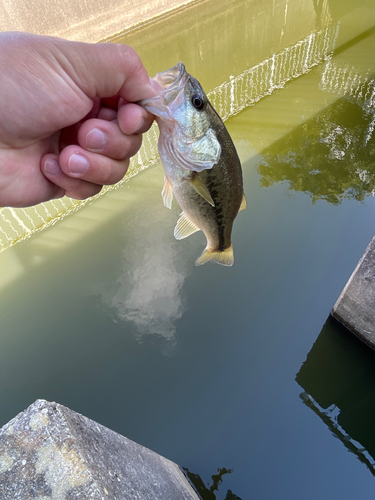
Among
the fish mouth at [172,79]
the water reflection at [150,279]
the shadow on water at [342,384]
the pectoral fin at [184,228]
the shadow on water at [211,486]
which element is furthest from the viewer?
the water reflection at [150,279]

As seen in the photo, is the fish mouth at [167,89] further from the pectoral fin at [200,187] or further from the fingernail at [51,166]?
the fingernail at [51,166]

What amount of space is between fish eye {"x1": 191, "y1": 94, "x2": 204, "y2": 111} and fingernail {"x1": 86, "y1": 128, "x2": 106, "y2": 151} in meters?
0.42

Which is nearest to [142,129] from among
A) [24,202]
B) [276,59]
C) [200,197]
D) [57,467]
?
[200,197]

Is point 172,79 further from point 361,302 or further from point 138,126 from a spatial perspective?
point 361,302

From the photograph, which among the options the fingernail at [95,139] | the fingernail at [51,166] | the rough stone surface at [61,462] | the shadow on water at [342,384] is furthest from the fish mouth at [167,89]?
the shadow on water at [342,384]

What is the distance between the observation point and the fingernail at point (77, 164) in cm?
152

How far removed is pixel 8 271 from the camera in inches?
185

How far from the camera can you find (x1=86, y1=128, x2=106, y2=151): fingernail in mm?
1493

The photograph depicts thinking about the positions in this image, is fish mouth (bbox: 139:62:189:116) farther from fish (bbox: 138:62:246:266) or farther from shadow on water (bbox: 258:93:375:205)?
shadow on water (bbox: 258:93:375:205)

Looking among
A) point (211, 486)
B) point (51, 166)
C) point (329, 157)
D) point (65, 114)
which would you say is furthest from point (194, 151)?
point (329, 157)

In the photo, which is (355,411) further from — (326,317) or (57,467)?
(57,467)

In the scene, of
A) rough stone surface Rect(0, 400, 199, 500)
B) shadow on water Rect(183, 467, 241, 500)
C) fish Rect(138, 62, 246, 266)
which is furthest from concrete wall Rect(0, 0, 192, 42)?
shadow on water Rect(183, 467, 241, 500)

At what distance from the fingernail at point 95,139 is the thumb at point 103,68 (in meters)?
0.15

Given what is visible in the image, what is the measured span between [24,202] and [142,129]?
2.21 ft
